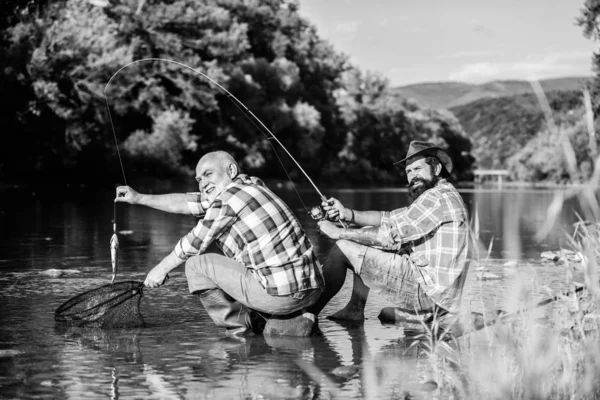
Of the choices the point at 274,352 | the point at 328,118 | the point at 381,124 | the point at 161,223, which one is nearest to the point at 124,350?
the point at 274,352

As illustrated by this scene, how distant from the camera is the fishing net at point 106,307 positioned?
24.2 ft

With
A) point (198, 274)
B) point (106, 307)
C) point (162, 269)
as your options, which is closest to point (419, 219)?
point (198, 274)

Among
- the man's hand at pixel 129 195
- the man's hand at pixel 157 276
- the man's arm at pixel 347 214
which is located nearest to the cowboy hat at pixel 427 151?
the man's arm at pixel 347 214

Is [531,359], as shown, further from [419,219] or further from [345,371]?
[419,219]

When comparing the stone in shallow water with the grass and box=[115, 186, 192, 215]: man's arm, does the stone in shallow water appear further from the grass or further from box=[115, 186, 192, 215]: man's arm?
box=[115, 186, 192, 215]: man's arm

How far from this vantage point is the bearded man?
7059 millimetres

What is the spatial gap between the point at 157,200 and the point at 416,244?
2010 mm

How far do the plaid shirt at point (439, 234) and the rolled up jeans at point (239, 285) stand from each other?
2.60ft

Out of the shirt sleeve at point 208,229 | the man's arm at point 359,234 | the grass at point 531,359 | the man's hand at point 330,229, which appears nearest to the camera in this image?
the grass at point 531,359

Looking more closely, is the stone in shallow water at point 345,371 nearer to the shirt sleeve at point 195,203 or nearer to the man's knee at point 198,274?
the man's knee at point 198,274

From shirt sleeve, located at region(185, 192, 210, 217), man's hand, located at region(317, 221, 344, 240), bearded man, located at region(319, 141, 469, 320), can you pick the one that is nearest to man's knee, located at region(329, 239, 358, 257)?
bearded man, located at region(319, 141, 469, 320)

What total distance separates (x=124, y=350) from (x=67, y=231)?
11.0 meters

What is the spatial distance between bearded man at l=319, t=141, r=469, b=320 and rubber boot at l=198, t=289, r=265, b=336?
63 cm

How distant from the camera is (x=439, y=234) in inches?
280
